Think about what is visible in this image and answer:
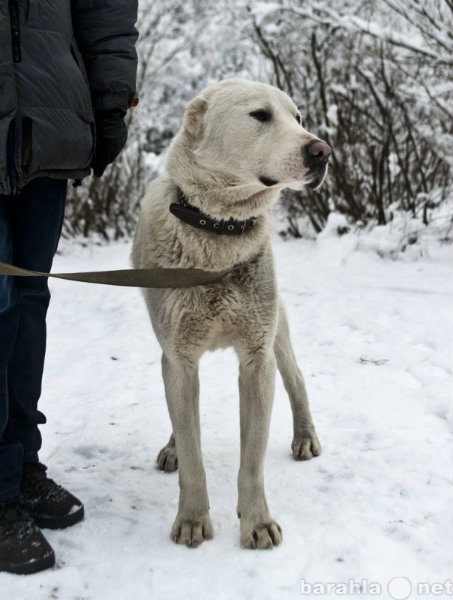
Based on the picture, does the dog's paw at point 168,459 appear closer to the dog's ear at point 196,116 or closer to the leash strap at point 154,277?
the leash strap at point 154,277

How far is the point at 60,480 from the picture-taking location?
260 cm

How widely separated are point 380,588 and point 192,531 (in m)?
0.62

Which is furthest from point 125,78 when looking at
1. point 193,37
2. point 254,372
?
point 193,37

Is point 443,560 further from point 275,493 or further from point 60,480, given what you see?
point 60,480

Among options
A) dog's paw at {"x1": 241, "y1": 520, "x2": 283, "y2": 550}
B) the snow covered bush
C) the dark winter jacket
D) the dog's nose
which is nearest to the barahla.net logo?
dog's paw at {"x1": 241, "y1": 520, "x2": 283, "y2": 550}

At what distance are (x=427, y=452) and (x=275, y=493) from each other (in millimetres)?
663

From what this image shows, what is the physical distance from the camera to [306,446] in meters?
2.77

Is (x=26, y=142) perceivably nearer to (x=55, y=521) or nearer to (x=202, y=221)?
(x=202, y=221)

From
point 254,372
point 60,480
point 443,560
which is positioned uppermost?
point 254,372

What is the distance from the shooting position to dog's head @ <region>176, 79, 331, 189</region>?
6.96ft

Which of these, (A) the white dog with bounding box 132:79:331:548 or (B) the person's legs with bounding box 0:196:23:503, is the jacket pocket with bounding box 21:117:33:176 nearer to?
(B) the person's legs with bounding box 0:196:23:503

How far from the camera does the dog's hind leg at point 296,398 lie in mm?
2781

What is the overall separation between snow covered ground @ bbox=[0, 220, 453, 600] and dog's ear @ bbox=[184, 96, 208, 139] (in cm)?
134

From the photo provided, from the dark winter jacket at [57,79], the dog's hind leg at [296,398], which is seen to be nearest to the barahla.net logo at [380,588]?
the dog's hind leg at [296,398]
